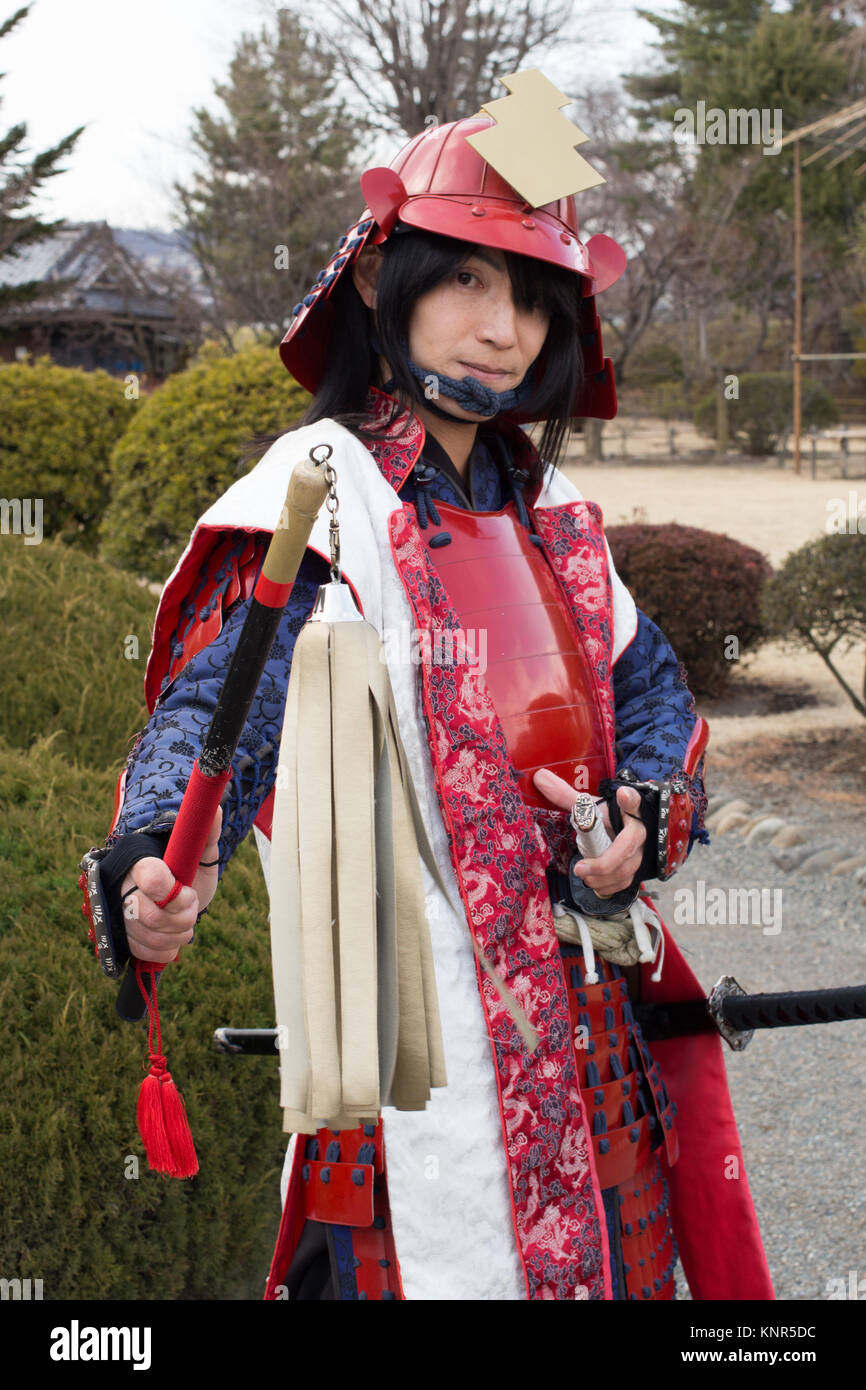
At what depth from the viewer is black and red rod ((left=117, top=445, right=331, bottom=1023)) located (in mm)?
1117

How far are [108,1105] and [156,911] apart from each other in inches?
49.1

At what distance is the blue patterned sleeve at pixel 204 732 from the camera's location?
1.39 metres

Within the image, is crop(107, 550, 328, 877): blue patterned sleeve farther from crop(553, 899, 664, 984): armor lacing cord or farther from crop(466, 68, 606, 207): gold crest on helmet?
crop(466, 68, 606, 207): gold crest on helmet

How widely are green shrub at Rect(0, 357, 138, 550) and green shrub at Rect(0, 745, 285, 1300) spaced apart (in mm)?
8267

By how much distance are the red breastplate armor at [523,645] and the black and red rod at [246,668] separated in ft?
1.85

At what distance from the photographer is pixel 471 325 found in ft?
5.78

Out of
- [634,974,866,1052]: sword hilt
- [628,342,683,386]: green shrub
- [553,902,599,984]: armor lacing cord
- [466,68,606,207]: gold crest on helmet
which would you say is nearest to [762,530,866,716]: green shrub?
[634,974,866,1052]: sword hilt

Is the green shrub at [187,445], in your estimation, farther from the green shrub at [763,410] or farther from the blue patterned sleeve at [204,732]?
the green shrub at [763,410]

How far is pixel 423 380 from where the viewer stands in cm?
180

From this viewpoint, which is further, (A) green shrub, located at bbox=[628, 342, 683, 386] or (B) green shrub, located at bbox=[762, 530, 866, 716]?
(A) green shrub, located at bbox=[628, 342, 683, 386]

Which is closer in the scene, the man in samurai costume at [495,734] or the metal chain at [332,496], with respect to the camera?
the metal chain at [332,496]

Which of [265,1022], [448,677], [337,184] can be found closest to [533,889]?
[448,677]

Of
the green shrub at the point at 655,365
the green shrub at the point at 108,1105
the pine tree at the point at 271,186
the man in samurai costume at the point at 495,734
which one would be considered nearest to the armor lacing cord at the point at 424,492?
the man in samurai costume at the point at 495,734

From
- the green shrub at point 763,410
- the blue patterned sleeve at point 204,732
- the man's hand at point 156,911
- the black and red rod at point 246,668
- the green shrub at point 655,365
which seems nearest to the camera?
the black and red rod at point 246,668
